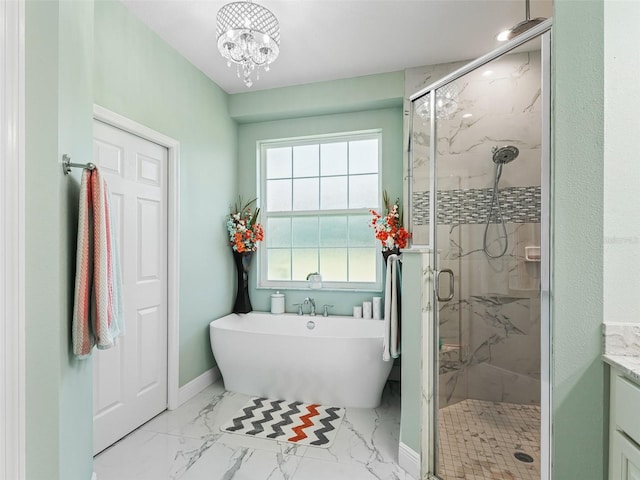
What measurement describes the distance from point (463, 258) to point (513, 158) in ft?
1.93

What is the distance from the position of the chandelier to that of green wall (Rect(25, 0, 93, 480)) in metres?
0.69

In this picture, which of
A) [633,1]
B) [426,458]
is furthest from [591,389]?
[633,1]

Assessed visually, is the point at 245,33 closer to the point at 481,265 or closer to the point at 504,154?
the point at 504,154

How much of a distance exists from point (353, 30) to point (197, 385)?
3037 millimetres

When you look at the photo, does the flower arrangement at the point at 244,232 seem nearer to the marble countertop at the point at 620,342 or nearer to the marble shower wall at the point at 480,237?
the marble shower wall at the point at 480,237

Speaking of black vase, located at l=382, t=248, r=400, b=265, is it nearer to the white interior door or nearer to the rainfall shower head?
the rainfall shower head

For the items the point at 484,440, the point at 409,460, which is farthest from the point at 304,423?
the point at 484,440

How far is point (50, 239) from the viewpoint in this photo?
4.41 ft

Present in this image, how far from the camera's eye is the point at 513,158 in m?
1.74

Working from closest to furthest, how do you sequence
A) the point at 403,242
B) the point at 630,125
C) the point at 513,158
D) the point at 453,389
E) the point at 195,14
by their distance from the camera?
the point at 630,125
the point at 513,158
the point at 453,389
the point at 195,14
the point at 403,242

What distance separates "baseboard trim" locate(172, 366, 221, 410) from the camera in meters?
2.68

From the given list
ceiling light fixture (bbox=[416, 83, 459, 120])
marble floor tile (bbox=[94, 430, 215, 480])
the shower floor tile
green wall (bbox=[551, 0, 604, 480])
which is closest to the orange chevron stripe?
marble floor tile (bbox=[94, 430, 215, 480])
